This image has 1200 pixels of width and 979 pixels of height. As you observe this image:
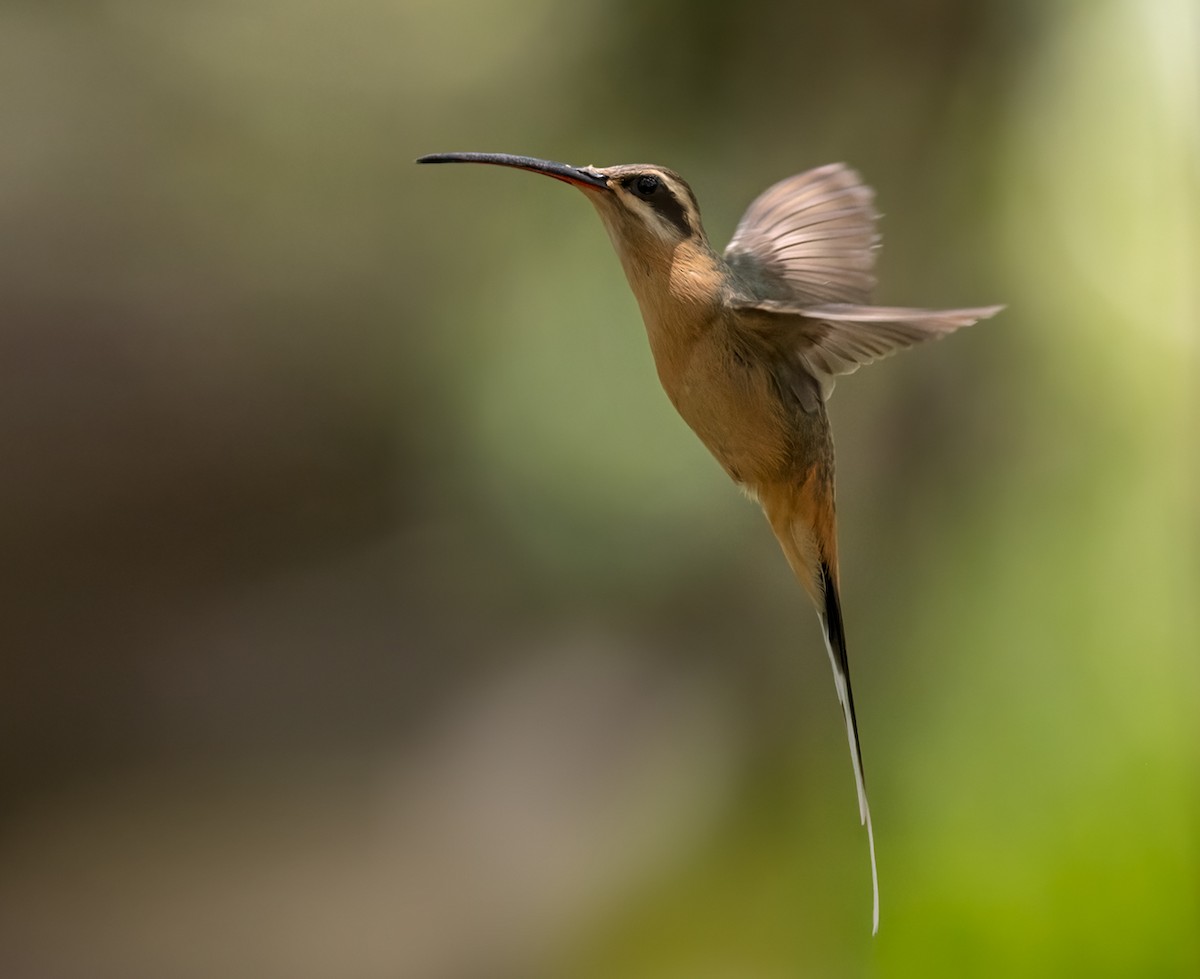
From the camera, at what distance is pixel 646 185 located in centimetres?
56

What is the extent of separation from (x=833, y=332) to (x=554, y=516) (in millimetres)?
1923

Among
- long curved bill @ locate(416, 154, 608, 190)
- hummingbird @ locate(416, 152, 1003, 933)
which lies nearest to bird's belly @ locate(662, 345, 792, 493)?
hummingbird @ locate(416, 152, 1003, 933)

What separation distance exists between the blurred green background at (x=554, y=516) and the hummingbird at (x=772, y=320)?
3.36ft

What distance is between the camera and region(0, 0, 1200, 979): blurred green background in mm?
1799

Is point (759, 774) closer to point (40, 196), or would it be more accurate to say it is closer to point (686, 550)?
point (686, 550)

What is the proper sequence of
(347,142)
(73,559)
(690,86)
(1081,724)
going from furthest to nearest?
(73,559) < (347,142) < (690,86) < (1081,724)

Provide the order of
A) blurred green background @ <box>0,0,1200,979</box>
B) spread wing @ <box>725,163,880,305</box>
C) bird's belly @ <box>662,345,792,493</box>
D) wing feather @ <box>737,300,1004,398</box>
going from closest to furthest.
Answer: wing feather @ <box>737,300,1004,398</box>
bird's belly @ <box>662,345,792,493</box>
spread wing @ <box>725,163,880,305</box>
blurred green background @ <box>0,0,1200,979</box>

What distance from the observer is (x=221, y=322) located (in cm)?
264

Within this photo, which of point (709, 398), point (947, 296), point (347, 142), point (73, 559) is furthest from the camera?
point (73, 559)

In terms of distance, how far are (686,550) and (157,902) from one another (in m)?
1.45

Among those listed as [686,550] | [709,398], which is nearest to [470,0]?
[686,550]

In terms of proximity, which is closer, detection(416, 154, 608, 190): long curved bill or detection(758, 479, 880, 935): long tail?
detection(416, 154, 608, 190): long curved bill

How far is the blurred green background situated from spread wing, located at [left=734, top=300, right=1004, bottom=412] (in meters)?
1.13

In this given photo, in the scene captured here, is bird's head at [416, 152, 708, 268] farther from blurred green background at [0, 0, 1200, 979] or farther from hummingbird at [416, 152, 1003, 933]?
blurred green background at [0, 0, 1200, 979]
